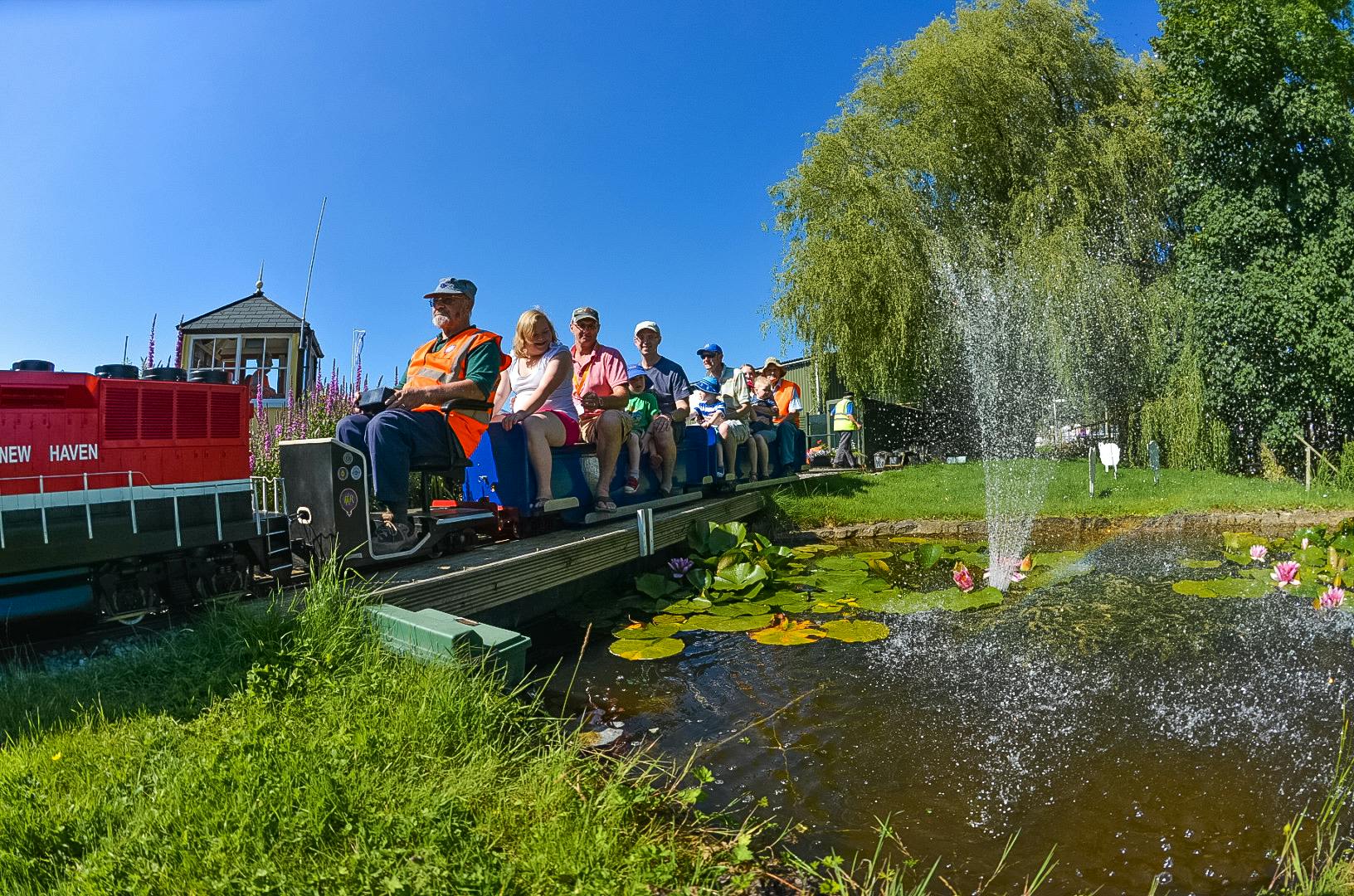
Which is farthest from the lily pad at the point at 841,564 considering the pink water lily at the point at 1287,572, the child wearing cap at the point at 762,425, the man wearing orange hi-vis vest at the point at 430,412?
the man wearing orange hi-vis vest at the point at 430,412

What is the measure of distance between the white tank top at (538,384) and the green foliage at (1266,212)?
12568mm

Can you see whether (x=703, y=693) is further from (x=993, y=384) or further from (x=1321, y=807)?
(x=993, y=384)

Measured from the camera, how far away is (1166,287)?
14.6 m

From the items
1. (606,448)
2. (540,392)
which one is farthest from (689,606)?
(540,392)

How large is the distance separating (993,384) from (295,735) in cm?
1583

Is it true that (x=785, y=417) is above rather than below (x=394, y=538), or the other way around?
above

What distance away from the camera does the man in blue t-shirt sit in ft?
24.9

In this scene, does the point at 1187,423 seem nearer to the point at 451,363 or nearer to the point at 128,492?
the point at 451,363

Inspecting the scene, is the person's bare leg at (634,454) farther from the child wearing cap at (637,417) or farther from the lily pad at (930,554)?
the lily pad at (930,554)

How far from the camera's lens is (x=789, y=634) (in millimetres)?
5102

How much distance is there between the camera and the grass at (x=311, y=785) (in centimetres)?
203

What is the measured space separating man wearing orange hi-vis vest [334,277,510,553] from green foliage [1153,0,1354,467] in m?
13.4

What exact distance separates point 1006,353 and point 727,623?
11819 mm

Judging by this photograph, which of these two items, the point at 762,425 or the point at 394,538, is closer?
the point at 394,538
